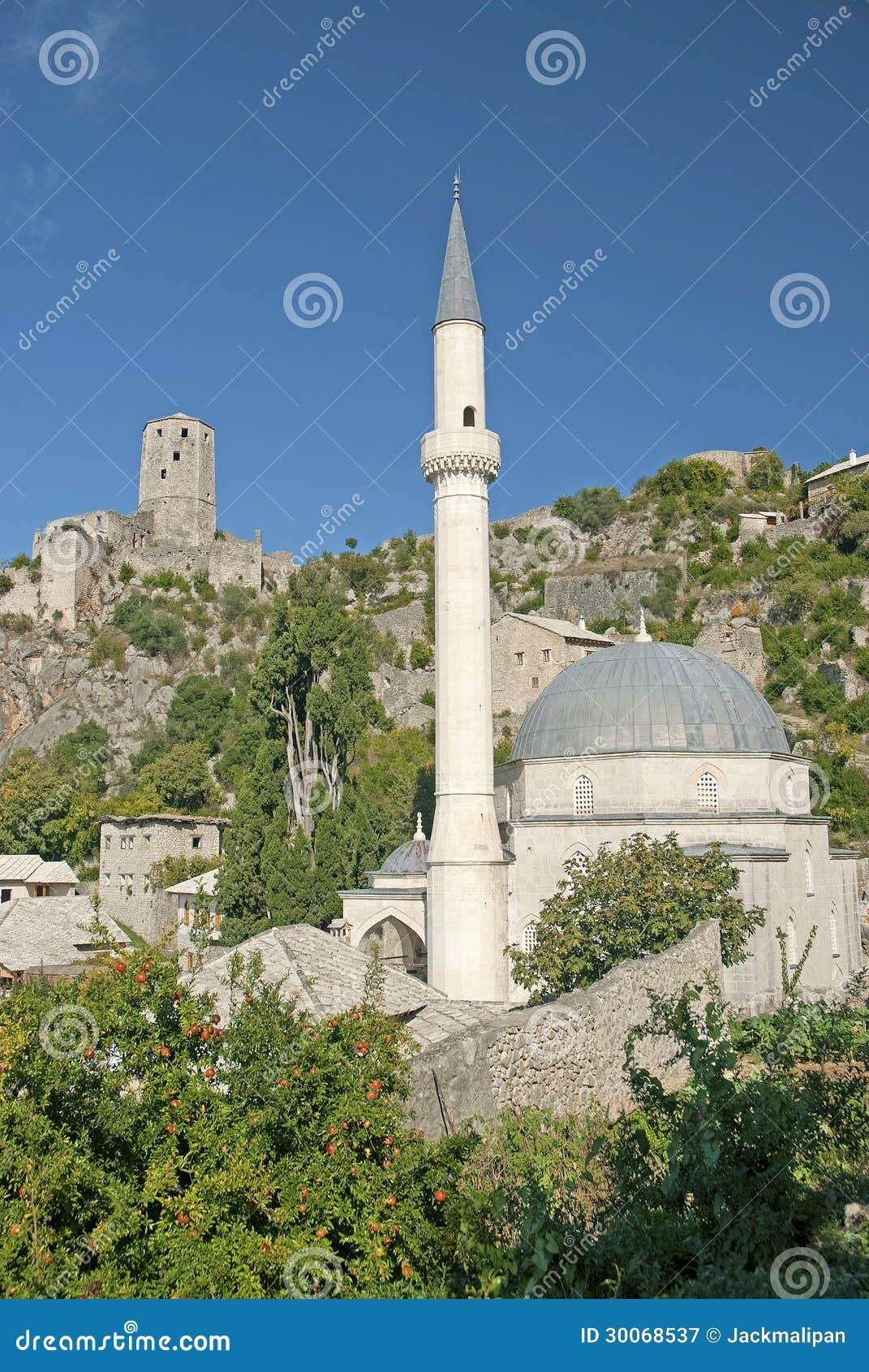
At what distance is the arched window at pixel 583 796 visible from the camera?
70.2ft

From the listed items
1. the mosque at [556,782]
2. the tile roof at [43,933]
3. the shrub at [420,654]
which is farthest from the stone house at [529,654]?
the tile roof at [43,933]

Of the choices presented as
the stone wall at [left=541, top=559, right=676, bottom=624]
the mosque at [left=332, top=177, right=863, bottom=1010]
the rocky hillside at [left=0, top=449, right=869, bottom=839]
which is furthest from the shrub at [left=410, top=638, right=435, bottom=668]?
the mosque at [left=332, top=177, right=863, bottom=1010]

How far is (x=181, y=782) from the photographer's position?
42781 mm

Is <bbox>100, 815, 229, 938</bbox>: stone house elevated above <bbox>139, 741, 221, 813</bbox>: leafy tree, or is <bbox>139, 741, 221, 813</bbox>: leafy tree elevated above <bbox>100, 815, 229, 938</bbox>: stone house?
<bbox>139, 741, 221, 813</bbox>: leafy tree

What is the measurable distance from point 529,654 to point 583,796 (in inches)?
918

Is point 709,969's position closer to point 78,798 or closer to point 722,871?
point 722,871

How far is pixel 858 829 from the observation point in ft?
106

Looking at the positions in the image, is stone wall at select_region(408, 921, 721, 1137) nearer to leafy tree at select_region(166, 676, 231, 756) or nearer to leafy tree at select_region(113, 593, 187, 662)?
leafy tree at select_region(166, 676, 231, 756)

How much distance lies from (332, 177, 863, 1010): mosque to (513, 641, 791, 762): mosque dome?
4 cm

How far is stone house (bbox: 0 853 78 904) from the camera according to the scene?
3681 centimetres

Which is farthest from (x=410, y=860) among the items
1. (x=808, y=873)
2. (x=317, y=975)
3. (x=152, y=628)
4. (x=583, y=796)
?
(x=152, y=628)

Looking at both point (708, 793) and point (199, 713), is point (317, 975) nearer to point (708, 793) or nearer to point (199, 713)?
point (708, 793)

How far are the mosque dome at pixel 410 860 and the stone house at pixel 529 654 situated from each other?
60.7 feet

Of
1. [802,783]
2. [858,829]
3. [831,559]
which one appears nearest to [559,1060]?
[802,783]
